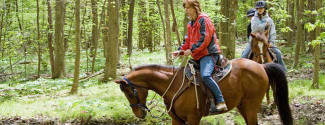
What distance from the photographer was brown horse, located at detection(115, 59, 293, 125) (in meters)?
4.36

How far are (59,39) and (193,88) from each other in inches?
449

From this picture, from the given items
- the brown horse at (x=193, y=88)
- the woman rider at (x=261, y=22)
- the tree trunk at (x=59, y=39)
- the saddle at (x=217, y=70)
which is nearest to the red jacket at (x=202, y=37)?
the saddle at (x=217, y=70)

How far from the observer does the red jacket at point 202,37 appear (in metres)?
4.32

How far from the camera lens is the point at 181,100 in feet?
14.3

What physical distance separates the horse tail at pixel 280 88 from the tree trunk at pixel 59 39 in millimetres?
11446

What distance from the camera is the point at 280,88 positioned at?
495 cm

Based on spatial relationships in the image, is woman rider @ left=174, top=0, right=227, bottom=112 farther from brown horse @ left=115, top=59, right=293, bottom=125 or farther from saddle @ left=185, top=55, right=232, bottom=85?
brown horse @ left=115, top=59, right=293, bottom=125

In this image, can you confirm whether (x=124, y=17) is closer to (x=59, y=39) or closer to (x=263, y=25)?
(x=59, y=39)

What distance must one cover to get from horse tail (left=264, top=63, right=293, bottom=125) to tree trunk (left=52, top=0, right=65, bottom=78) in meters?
11.4

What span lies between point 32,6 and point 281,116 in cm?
1865

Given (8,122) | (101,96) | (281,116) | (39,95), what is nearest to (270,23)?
(281,116)

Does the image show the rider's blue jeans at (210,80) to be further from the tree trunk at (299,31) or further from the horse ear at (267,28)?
the tree trunk at (299,31)

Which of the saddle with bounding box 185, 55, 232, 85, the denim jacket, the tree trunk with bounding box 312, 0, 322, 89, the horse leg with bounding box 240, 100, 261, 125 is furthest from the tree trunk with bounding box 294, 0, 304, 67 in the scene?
the saddle with bounding box 185, 55, 232, 85

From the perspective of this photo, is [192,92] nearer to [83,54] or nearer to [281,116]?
[281,116]
